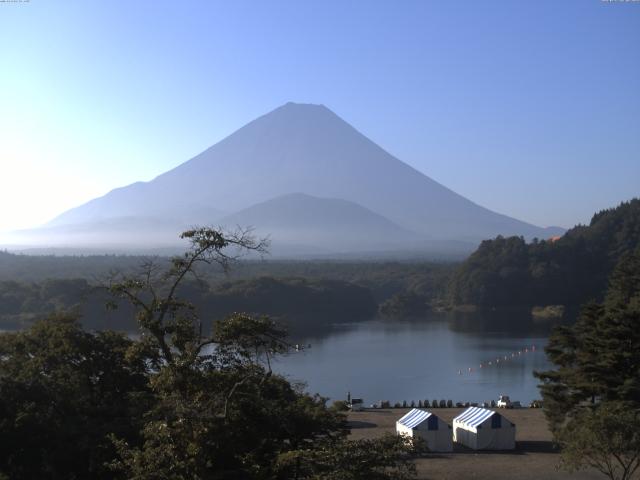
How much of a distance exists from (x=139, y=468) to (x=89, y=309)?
87.6 ft

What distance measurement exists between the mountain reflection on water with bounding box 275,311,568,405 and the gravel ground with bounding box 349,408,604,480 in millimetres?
4661

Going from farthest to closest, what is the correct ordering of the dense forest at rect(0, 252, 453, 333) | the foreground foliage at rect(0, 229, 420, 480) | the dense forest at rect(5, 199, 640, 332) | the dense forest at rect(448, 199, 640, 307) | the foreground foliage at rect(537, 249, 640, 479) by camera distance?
the dense forest at rect(448, 199, 640, 307)
the dense forest at rect(5, 199, 640, 332)
the dense forest at rect(0, 252, 453, 333)
the foreground foliage at rect(537, 249, 640, 479)
the foreground foliage at rect(0, 229, 420, 480)

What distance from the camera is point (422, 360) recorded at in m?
22.0

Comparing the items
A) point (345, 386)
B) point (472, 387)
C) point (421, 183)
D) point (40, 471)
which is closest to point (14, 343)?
point (40, 471)

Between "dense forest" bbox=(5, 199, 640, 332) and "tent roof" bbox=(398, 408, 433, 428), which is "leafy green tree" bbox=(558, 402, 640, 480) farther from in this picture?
"dense forest" bbox=(5, 199, 640, 332)

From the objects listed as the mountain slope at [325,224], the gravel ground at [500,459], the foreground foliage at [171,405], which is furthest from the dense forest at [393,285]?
the mountain slope at [325,224]

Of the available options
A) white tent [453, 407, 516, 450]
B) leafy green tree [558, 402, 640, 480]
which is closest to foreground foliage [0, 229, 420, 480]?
leafy green tree [558, 402, 640, 480]

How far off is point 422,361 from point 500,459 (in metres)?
12.4

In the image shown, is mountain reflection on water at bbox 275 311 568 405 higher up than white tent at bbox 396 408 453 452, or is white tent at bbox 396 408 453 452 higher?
white tent at bbox 396 408 453 452

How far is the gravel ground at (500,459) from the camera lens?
8.61 m

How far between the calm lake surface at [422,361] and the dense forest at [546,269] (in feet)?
22.2

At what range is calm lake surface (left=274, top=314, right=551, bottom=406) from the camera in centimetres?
1750

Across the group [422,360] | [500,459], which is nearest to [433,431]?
[500,459]

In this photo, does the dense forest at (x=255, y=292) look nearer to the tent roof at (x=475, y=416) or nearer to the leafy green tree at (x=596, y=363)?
the tent roof at (x=475, y=416)
